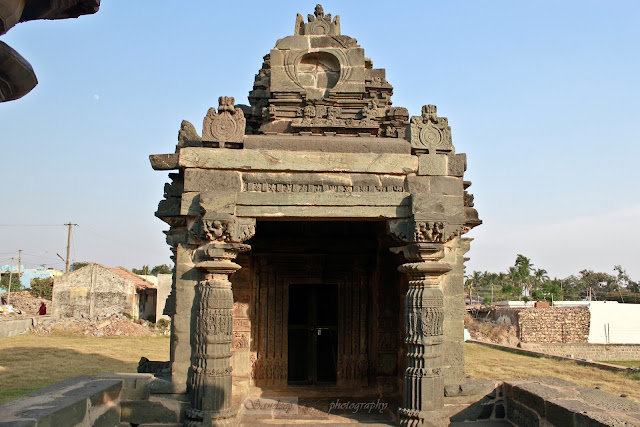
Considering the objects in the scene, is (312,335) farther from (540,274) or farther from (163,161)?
(540,274)

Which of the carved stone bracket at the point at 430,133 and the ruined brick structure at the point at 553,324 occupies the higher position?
the carved stone bracket at the point at 430,133

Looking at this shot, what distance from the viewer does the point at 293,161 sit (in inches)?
259

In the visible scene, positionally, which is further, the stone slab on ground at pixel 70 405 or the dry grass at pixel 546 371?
the dry grass at pixel 546 371

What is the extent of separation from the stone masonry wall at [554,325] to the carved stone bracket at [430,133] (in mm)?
24028

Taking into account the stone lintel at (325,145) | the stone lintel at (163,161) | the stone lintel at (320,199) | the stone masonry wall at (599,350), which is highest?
the stone lintel at (325,145)

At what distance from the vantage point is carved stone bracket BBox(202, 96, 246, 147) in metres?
6.64

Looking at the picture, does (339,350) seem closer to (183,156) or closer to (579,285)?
(183,156)

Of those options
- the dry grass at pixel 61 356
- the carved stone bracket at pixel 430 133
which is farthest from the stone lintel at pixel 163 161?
the dry grass at pixel 61 356

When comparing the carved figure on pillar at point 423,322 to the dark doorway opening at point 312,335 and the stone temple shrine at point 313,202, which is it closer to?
the stone temple shrine at point 313,202

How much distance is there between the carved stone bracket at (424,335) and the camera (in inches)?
242

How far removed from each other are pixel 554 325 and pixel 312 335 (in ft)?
78.1

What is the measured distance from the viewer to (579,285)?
234 ft

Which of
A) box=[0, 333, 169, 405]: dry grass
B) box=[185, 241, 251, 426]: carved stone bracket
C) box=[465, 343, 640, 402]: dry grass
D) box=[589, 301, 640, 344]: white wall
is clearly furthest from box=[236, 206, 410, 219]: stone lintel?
box=[589, 301, 640, 344]: white wall

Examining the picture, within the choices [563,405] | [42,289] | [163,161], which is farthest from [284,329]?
[42,289]
